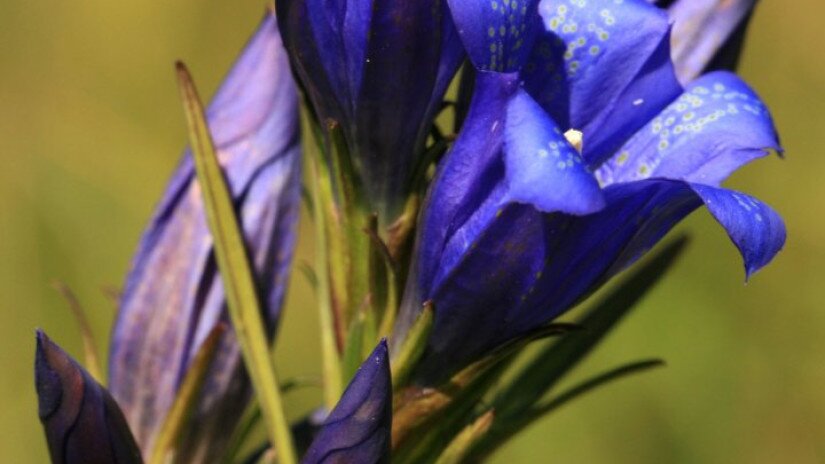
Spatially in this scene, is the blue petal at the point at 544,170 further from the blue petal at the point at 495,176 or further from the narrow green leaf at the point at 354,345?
the narrow green leaf at the point at 354,345

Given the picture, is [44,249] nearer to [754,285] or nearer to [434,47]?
[754,285]

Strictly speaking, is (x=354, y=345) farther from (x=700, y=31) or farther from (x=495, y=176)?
(x=700, y=31)

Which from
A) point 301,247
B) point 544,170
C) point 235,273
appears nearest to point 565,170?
point 544,170

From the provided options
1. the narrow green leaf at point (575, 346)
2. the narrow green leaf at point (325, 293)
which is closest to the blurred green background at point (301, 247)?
the narrow green leaf at point (575, 346)

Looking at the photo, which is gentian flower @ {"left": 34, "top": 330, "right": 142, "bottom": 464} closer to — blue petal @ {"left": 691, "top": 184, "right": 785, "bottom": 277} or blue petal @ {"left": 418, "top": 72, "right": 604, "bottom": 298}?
blue petal @ {"left": 418, "top": 72, "right": 604, "bottom": 298}

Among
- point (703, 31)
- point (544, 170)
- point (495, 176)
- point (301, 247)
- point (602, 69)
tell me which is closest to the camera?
point (544, 170)

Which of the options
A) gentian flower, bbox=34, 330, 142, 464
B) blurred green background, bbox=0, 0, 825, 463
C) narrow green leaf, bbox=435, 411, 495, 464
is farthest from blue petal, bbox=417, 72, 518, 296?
blurred green background, bbox=0, 0, 825, 463

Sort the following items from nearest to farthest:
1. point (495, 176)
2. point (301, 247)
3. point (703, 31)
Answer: point (495, 176) → point (703, 31) → point (301, 247)
